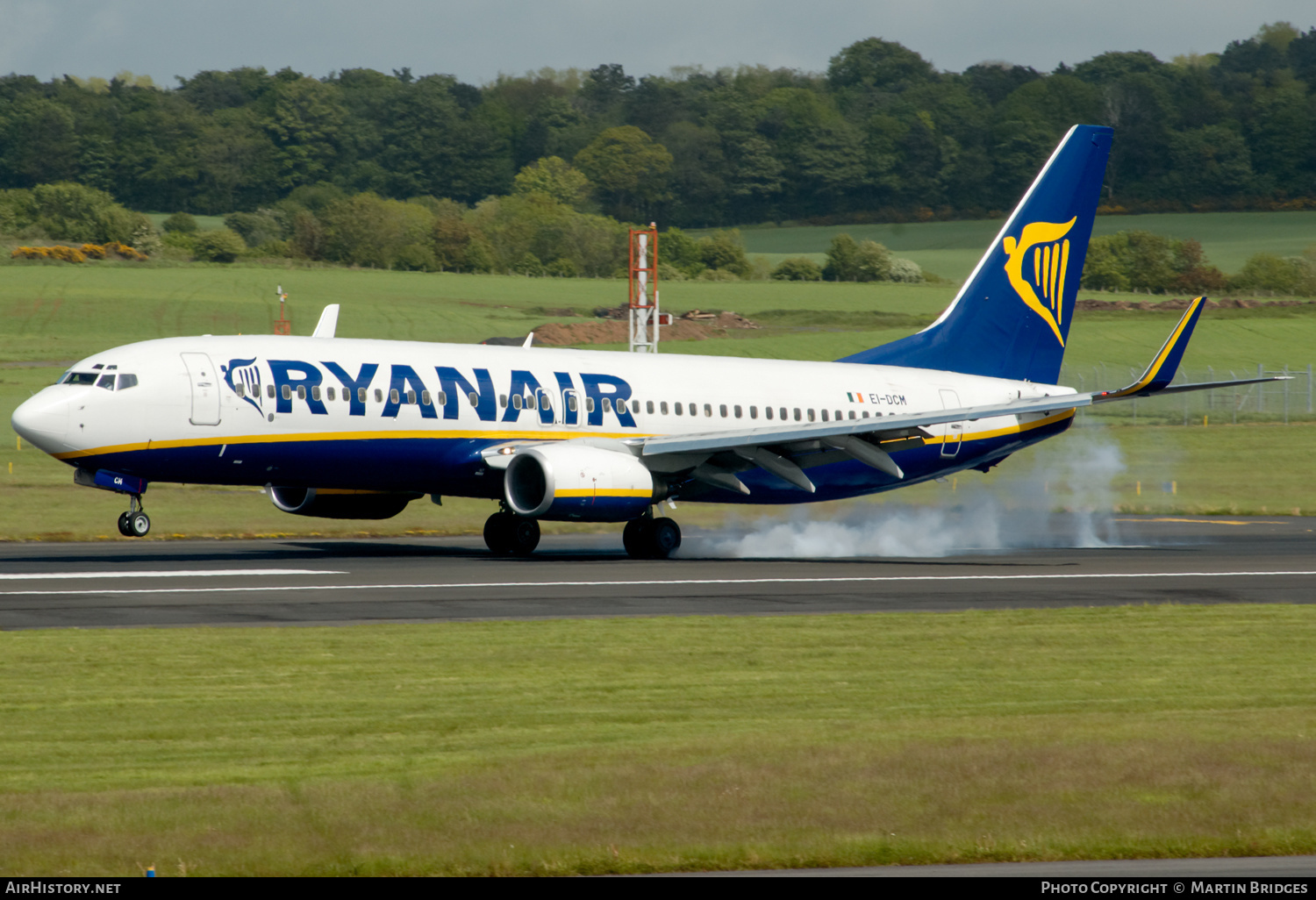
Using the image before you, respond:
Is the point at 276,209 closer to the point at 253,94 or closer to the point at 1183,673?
the point at 253,94

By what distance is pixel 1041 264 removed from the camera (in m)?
40.8

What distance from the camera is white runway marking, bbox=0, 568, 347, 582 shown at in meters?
27.5

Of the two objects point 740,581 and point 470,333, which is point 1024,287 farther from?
point 470,333

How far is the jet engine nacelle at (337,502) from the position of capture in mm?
33906

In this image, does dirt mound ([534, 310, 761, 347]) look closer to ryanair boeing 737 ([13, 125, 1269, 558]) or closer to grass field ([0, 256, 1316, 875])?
ryanair boeing 737 ([13, 125, 1269, 558])

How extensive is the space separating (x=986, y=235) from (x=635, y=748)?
150511mm

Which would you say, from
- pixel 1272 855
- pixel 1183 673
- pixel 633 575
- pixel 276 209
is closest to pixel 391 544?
pixel 633 575

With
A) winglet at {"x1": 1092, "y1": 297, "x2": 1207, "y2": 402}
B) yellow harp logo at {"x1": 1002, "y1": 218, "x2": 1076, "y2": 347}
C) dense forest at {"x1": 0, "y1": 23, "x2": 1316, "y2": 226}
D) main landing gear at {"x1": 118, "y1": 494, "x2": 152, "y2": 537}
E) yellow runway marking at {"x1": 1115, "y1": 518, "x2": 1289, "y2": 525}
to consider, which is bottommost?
yellow runway marking at {"x1": 1115, "y1": 518, "x2": 1289, "y2": 525}

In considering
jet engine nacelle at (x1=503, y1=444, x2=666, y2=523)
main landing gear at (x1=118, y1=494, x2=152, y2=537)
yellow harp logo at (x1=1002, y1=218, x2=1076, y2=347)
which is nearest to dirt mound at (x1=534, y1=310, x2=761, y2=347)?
yellow harp logo at (x1=1002, y1=218, x2=1076, y2=347)

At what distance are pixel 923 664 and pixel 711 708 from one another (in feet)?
12.6

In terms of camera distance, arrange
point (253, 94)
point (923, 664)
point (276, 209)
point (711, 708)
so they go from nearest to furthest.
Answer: point (711, 708) → point (923, 664) → point (276, 209) → point (253, 94)

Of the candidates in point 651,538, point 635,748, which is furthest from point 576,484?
point 635,748

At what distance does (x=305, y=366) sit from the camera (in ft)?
102

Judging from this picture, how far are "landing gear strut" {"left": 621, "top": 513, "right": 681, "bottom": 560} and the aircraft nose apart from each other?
11193 millimetres
